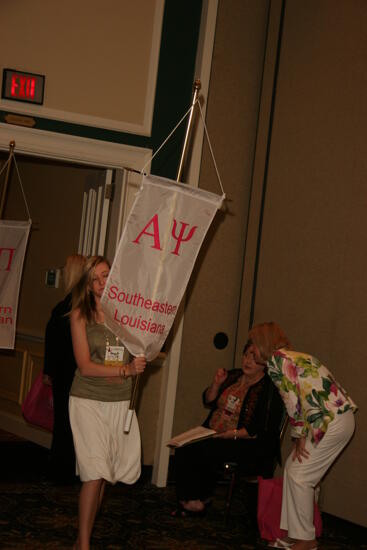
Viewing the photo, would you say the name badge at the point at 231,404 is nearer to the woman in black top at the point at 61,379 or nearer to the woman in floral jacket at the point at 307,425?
the woman in floral jacket at the point at 307,425

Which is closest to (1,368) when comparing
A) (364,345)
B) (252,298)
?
(252,298)

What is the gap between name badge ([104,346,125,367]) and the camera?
3678 millimetres

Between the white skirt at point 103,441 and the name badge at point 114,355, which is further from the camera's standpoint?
the name badge at point 114,355

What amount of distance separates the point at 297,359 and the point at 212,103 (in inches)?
95.3

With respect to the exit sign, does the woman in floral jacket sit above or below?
below

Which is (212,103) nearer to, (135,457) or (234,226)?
(234,226)

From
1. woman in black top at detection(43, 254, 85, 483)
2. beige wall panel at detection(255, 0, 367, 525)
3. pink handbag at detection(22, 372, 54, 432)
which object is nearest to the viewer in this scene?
beige wall panel at detection(255, 0, 367, 525)

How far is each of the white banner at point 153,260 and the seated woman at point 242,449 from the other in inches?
44.8

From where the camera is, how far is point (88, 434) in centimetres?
353

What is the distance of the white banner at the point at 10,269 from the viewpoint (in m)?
5.30

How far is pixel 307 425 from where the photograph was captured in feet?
13.3

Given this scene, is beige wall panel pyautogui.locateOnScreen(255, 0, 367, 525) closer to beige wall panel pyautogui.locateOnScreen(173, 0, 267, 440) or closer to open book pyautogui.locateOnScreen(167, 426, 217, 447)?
beige wall panel pyautogui.locateOnScreen(173, 0, 267, 440)

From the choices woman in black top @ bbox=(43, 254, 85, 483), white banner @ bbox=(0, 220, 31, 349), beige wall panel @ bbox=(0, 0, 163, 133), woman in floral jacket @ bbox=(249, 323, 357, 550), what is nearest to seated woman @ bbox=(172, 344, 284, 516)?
woman in floral jacket @ bbox=(249, 323, 357, 550)

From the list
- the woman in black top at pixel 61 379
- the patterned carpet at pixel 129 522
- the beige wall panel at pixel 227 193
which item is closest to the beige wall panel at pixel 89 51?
the beige wall panel at pixel 227 193
